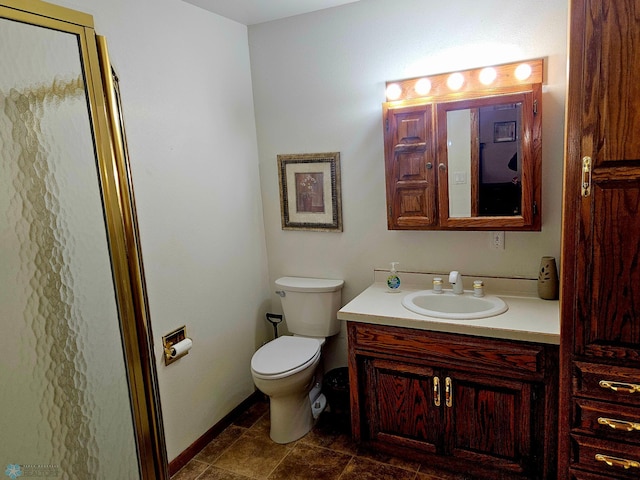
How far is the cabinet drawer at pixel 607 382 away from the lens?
1.62 meters

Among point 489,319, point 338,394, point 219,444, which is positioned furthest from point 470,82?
point 219,444

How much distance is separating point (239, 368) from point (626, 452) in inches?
80.9

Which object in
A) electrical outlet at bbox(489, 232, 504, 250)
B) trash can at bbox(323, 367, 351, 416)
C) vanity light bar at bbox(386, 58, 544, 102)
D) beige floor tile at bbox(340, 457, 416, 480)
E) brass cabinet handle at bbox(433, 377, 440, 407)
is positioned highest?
vanity light bar at bbox(386, 58, 544, 102)

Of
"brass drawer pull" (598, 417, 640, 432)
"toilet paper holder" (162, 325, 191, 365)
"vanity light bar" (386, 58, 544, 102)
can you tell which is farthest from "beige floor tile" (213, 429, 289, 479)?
"vanity light bar" (386, 58, 544, 102)

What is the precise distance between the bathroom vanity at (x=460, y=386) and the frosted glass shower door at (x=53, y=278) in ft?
4.39

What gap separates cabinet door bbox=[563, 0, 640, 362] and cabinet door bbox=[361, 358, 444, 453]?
0.75 m

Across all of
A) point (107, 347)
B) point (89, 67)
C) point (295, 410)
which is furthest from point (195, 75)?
point (295, 410)

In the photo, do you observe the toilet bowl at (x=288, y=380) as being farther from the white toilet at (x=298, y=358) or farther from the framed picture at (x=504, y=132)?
the framed picture at (x=504, y=132)

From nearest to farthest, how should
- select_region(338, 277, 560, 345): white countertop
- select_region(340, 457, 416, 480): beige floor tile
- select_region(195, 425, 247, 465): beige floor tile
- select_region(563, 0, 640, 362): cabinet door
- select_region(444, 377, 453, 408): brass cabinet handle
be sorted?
1. select_region(563, 0, 640, 362): cabinet door
2. select_region(338, 277, 560, 345): white countertop
3. select_region(444, 377, 453, 408): brass cabinet handle
4. select_region(340, 457, 416, 480): beige floor tile
5. select_region(195, 425, 247, 465): beige floor tile

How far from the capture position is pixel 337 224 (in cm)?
275

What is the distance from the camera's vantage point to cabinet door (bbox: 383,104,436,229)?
228 cm

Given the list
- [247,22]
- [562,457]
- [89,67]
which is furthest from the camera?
[247,22]

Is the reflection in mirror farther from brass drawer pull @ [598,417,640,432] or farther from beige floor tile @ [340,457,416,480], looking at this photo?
beige floor tile @ [340,457,416,480]

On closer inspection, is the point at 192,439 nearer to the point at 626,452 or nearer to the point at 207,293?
the point at 207,293
